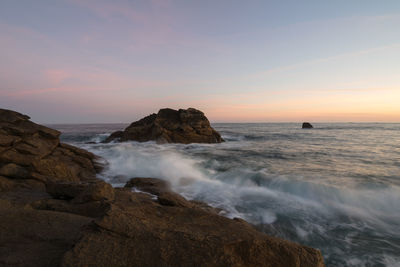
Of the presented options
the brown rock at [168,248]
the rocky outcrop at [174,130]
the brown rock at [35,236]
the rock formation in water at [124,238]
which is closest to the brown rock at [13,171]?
the rock formation in water at [124,238]

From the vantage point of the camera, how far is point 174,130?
1049 inches

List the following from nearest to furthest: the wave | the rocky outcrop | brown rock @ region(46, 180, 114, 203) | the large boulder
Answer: brown rock @ region(46, 180, 114, 203) → the wave → the large boulder → the rocky outcrop

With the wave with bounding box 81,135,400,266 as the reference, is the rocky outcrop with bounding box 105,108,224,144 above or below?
above

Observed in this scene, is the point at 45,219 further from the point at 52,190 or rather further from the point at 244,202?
the point at 244,202

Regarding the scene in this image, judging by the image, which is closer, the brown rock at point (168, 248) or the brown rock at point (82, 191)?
the brown rock at point (168, 248)

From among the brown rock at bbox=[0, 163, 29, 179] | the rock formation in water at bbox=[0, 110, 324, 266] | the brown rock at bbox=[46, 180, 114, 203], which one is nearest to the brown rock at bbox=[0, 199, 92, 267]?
the rock formation in water at bbox=[0, 110, 324, 266]

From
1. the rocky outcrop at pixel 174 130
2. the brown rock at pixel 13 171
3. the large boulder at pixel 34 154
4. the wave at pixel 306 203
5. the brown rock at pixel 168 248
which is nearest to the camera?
the brown rock at pixel 168 248

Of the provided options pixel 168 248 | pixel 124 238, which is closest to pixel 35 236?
pixel 124 238

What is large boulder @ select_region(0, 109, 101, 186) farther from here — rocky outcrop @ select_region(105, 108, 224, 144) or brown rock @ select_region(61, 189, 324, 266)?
rocky outcrop @ select_region(105, 108, 224, 144)

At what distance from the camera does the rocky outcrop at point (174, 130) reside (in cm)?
2583

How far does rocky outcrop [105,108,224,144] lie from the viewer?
25.8m

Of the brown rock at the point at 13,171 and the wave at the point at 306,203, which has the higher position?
the brown rock at the point at 13,171

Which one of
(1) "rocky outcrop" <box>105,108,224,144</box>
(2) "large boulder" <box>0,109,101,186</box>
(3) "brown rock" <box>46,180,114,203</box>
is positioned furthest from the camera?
(1) "rocky outcrop" <box>105,108,224,144</box>

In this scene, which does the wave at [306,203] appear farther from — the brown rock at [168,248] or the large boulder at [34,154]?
the brown rock at [168,248]
